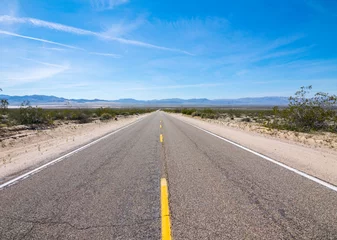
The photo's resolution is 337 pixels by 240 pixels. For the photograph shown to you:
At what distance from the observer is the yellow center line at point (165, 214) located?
3.10 metres

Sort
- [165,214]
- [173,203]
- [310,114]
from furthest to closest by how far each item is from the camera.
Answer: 1. [310,114]
2. [173,203]
3. [165,214]

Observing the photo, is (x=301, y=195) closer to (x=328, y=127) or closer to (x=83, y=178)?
(x=83, y=178)

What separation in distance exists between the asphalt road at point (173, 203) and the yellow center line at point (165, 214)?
0.08m

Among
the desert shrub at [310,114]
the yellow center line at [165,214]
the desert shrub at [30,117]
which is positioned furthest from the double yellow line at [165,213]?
the desert shrub at [30,117]

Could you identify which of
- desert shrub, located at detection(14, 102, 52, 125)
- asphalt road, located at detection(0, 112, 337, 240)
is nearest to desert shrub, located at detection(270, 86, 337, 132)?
asphalt road, located at detection(0, 112, 337, 240)

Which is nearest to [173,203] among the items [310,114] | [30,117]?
[310,114]

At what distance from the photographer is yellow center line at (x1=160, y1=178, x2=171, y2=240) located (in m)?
3.10

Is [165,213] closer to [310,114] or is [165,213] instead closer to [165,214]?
[165,214]

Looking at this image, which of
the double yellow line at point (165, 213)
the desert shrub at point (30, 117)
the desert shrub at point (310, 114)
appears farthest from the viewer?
the desert shrub at point (30, 117)

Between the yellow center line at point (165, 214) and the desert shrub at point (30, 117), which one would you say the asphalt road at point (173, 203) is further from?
the desert shrub at point (30, 117)

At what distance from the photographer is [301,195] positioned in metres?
4.39

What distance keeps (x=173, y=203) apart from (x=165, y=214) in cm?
45

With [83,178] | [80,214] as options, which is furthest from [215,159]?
[80,214]

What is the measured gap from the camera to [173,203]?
4090 millimetres
